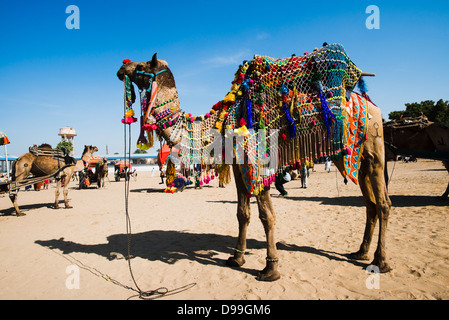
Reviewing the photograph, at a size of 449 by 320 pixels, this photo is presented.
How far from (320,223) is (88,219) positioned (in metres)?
7.34

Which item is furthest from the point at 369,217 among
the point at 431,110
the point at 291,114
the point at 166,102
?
the point at 431,110

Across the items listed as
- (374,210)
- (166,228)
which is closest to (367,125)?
(374,210)

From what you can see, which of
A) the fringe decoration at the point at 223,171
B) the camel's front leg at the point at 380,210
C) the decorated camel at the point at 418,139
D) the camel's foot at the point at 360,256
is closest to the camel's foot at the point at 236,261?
the fringe decoration at the point at 223,171

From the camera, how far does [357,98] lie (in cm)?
399

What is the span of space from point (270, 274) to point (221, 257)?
4.03ft

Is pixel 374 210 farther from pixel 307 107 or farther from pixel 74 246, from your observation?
pixel 74 246

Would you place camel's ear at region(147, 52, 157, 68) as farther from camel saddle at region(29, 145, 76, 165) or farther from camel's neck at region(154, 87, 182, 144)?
camel saddle at region(29, 145, 76, 165)

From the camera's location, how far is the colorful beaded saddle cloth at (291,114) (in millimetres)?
3457

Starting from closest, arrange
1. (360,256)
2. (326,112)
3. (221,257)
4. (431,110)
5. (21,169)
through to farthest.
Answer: (326,112), (360,256), (221,257), (21,169), (431,110)

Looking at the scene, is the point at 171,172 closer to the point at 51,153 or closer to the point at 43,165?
the point at 43,165

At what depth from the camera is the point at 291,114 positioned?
3434 mm

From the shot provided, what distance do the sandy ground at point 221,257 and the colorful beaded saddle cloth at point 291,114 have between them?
139 centimetres

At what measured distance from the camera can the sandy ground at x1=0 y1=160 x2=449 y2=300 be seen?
10.7 feet

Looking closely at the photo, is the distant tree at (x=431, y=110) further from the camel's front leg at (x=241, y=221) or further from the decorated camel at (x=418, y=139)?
the camel's front leg at (x=241, y=221)
